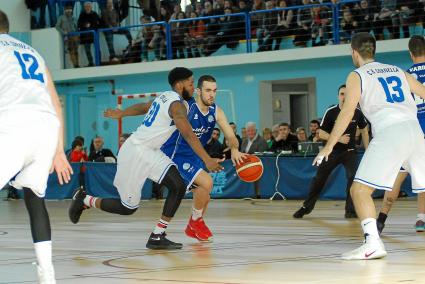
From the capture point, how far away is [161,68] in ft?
99.0

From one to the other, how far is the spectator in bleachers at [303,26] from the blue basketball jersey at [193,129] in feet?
53.3

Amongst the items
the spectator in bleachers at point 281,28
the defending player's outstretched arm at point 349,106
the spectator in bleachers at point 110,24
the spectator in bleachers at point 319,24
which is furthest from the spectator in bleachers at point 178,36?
the defending player's outstretched arm at point 349,106

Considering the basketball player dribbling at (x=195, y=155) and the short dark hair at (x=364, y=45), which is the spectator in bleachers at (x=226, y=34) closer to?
the basketball player dribbling at (x=195, y=155)

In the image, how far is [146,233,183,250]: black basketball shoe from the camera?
10.6 m

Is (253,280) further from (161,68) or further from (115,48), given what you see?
(115,48)

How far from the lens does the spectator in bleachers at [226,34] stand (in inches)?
1144

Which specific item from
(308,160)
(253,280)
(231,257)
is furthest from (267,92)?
(253,280)

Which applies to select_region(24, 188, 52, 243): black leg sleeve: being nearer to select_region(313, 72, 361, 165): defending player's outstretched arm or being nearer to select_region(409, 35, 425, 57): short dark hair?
select_region(313, 72, 361, 165): defending player's outstretched arm

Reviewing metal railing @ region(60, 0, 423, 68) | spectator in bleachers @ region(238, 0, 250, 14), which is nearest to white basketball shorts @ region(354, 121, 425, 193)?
metal railing @ region(60, 0, 423, 68)

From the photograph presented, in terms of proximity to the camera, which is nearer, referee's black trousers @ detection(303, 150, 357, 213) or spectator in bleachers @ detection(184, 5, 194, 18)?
referee's black trousers @ detection(303, 150, 357, 213)

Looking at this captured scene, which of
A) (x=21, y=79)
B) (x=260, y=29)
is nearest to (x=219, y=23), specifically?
(x=260, y=29)

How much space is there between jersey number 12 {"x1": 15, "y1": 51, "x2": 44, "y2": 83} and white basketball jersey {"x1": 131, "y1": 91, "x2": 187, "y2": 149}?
3.64 metres

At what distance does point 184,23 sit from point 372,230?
21801mm

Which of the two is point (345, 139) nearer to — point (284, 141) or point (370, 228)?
point (370, 228)
